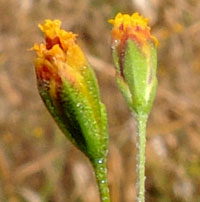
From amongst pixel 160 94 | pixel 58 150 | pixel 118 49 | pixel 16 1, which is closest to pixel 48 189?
pixel 58 150

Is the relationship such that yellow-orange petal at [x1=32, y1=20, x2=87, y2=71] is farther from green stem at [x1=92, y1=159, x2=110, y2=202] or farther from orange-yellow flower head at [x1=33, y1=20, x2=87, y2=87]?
green stem at [x1=92, y1=159, x2=110, y2=202]

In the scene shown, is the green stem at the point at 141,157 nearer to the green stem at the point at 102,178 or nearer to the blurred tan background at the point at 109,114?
the green stem at the point at 102,178

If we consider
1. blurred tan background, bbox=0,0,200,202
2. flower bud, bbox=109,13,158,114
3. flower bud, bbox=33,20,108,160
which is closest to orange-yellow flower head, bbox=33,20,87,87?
flower bud, bbox=33,20,108,160

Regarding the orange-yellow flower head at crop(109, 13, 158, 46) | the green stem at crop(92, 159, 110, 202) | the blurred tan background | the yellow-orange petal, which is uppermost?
the blurred tan background

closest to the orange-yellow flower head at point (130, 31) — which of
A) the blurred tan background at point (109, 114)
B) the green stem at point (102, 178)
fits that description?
the green stem at point (102, 178)

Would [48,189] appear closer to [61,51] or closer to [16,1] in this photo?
[16,1]

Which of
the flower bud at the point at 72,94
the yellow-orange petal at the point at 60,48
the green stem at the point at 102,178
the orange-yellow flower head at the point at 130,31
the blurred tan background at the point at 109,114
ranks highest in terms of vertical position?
the blurred tan background at the point at 109,114
